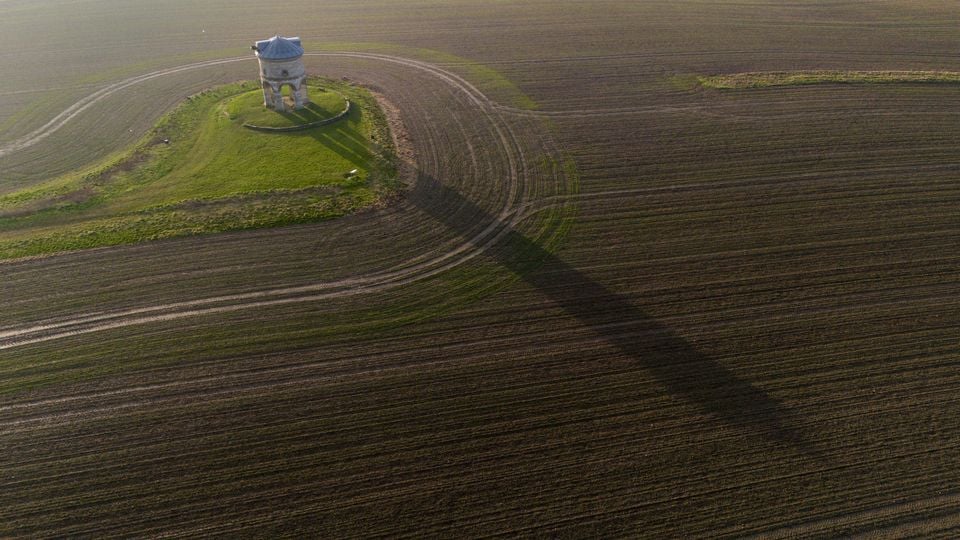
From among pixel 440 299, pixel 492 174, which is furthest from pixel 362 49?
pixel 440 299

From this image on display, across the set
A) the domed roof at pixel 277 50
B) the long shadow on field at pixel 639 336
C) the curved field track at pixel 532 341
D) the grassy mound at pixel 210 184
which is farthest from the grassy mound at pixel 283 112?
the long shadow on field at pixel 639 336

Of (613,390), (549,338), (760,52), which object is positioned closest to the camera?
(613,390)

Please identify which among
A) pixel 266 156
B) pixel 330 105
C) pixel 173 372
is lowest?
pixel 173 372

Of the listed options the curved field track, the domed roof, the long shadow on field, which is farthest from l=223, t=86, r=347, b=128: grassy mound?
→ the long shadow on field

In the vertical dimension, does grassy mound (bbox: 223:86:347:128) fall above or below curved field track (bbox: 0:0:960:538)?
above

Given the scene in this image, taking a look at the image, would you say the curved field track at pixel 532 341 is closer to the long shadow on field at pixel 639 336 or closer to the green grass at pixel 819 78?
the long shadow on field at pixel 639 336

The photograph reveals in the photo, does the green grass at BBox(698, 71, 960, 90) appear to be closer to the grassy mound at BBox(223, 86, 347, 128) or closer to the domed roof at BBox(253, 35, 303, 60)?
the grassy mound at BBox(223, 86, 347, 128)

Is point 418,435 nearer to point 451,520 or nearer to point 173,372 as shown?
point 451,520
